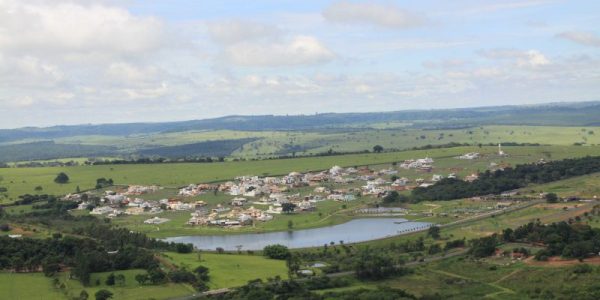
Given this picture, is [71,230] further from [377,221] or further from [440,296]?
[440,296]

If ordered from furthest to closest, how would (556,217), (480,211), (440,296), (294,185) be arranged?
1. (294,185)
2. (480,211)
3. (556,217)
4. (440,296)

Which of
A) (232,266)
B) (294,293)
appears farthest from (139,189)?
(294,293)

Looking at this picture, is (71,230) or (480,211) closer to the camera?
(71,230)

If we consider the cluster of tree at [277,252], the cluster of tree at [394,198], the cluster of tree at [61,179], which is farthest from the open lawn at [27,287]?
the cluster of tree at [61,179]

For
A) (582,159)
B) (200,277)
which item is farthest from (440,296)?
(582,159)

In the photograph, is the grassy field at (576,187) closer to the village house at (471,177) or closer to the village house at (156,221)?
the village house at (471,177)

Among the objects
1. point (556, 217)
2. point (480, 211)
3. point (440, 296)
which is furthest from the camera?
point (480, 211)

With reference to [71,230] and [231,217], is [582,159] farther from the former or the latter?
[71,230]

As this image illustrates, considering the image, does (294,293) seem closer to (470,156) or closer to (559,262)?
(559,262)
